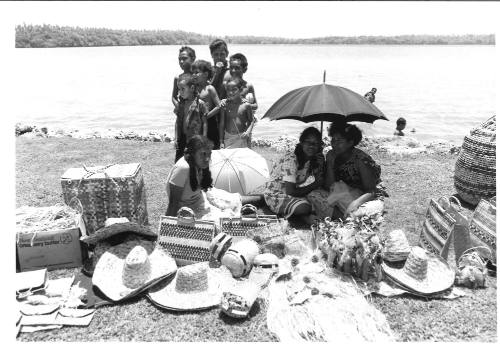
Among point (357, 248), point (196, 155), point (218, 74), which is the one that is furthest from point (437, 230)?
point (218, 74)

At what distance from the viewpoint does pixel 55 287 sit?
3838 millimetres

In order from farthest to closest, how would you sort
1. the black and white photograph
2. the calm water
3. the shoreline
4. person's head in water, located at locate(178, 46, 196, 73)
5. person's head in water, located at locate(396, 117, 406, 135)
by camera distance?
the calm water < person's head in water, located at locate(396, 117, 406, 135) < the shoreline < person's head in water, located at locate(178, 46, 196, 73) < the black and white photograph

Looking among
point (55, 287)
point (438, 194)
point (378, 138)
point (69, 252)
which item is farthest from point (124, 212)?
point (378, 138)

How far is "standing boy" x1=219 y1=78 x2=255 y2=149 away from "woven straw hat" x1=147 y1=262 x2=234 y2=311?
9.87ft

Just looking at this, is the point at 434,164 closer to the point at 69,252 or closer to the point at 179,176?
the point at 179,176

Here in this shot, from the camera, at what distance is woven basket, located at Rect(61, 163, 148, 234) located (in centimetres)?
463

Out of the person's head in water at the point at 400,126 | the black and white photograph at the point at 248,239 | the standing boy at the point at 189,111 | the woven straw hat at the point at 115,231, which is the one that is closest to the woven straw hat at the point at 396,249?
the black and white photograph at the point at 248,239

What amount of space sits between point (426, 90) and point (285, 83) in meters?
9.08

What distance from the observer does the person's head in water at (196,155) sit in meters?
4.42

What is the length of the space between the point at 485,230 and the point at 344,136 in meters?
1.90

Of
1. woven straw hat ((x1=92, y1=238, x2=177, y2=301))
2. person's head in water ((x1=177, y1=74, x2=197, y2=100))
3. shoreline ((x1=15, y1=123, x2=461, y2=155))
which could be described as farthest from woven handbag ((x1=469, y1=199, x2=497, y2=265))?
shoreline ((x1=15, y1=123, x2=461, y2=155))

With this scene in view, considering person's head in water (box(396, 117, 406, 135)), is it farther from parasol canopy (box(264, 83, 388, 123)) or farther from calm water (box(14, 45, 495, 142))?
parasol canopy (box(264, 83, 388, 123))

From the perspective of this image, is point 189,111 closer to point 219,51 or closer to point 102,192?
point 219,51

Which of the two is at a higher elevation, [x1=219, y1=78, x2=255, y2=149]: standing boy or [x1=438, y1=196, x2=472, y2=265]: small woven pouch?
[x1=219, y1=78, x2=255, y2=149]: standing boy
